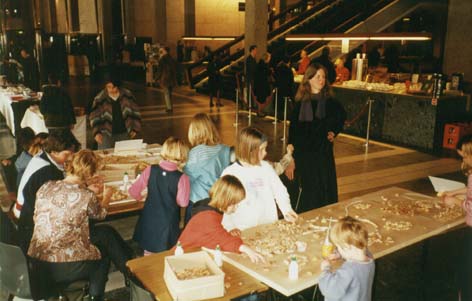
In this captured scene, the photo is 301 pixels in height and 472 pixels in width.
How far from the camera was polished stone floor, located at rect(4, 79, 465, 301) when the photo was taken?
183 inches

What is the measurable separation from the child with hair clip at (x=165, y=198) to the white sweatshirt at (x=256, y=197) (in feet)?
1.30

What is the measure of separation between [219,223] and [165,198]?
822 mm

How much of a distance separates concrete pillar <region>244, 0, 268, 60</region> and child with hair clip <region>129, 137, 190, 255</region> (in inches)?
469

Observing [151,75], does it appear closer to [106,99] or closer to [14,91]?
[14,91]

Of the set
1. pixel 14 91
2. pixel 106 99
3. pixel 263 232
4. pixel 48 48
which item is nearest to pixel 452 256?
pixel 263 232

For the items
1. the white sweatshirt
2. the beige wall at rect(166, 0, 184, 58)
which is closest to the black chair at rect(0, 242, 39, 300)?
the white sweatshirt

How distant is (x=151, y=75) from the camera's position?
2111 centimetres

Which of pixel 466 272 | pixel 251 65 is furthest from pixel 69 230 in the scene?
pixel 251 65

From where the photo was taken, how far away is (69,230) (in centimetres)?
338

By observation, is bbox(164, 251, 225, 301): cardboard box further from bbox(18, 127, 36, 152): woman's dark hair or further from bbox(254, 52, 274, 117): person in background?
bbox(254, 52, 274, 117): person in background

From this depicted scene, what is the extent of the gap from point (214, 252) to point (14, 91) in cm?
1022

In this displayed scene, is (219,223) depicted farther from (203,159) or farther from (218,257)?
(203,159)

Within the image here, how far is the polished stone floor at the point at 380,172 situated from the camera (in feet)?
15.2

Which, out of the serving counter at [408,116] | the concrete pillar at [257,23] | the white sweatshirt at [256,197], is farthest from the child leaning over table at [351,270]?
the concrete pillar at [257,23]
